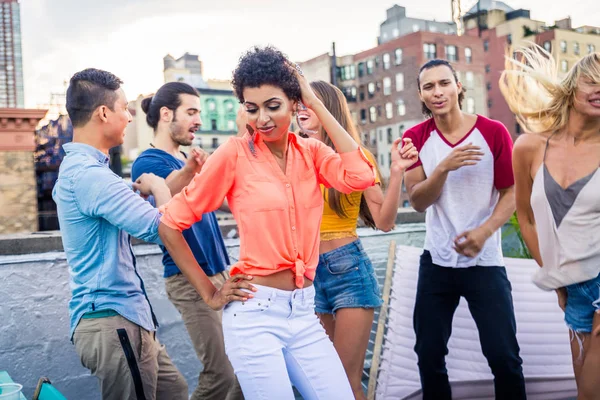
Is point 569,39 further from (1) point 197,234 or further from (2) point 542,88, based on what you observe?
(1) point 197,234

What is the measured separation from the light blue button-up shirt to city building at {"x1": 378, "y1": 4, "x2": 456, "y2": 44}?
65840 millimetres

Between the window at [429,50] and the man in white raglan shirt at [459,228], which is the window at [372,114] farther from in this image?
the man in white raglan shirt at [459,228]

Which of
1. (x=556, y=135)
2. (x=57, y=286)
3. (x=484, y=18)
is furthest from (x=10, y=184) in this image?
(x=484, y=18)

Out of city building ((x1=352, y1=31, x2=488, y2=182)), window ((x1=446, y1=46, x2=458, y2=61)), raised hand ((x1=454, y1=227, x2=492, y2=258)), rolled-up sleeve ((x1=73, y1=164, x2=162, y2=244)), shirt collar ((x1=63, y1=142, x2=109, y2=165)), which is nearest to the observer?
rolled-up sleeve ((x1=73, y1=164, x2=162, y2=244))

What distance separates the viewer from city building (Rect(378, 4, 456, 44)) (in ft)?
216

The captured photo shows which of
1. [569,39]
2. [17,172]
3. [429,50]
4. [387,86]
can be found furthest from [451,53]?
[17,172]

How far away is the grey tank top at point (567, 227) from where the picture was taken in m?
2.76

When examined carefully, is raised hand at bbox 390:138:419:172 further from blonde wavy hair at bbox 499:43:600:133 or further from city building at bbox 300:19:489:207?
city building at bbox 300:19:489:207

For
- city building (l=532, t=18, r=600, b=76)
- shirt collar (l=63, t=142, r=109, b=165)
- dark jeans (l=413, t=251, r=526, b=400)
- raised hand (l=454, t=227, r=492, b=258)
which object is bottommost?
dark jeans (l=413, t=251, r=526, b=400)

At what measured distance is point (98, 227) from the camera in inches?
99.7

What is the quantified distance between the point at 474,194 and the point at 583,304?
2.83 feet

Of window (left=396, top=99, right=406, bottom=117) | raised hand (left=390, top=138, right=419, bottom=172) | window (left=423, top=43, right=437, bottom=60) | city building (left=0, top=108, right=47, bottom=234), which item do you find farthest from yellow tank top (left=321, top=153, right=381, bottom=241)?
window (left=396, top=99, right=406, bottom=117)

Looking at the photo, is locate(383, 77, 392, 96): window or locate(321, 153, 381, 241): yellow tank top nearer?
Answer: locate(321, 153, 381, 241): yellow tank top

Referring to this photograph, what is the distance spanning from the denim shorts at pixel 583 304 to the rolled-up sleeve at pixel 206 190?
1.64 m
